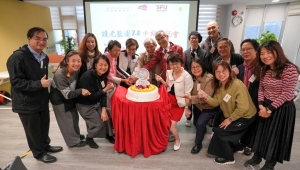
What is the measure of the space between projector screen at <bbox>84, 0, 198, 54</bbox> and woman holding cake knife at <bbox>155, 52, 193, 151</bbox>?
78.4 inches

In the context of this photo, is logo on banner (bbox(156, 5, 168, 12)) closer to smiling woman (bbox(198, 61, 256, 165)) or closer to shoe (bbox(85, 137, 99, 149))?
smiling woman (bbox(198, 61, 256, 165))

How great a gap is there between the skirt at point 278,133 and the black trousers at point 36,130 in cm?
234

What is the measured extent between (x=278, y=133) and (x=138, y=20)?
325 centimetres

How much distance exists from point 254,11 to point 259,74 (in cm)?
446

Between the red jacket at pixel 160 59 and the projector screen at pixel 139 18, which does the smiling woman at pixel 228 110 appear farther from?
the projector screen at pixel 139 18

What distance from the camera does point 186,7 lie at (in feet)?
12.2

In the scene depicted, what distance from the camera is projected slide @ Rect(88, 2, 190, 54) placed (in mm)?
3721

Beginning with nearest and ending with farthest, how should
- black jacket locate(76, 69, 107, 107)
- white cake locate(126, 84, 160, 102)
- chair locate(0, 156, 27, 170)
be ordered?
chair locate(0, 156, 27, 170) → white cake locate(126, 84, 160, 102) → black jacket locate(76, 69, 107, 107)

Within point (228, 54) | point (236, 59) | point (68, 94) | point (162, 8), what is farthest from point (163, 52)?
point (162, 8)

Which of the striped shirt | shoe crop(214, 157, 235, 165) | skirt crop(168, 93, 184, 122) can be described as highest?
the striped shirt

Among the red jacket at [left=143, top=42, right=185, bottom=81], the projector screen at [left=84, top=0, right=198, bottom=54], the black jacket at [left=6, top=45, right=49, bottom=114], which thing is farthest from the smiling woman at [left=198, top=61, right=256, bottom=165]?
the projector screen at [left=84, top=0, right=198, bottom=54]

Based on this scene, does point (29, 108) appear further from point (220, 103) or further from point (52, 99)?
point (220, 103)

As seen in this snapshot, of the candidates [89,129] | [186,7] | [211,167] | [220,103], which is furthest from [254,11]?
[89,129]

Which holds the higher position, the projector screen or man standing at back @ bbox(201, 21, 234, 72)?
the projector screen
